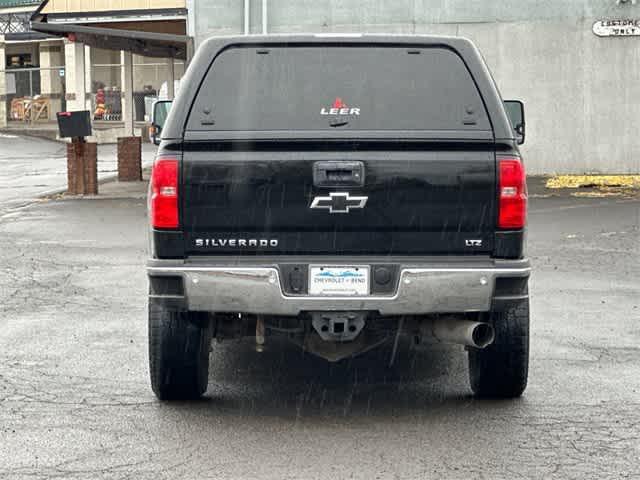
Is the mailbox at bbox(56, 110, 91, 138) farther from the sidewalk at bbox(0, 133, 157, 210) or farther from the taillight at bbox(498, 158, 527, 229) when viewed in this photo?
the taillight at bbox(498, 158, 527, 229)

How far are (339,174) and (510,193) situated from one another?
83 centimetres

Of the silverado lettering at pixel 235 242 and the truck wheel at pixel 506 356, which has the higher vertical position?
the silverado lettering at pixel 235 242

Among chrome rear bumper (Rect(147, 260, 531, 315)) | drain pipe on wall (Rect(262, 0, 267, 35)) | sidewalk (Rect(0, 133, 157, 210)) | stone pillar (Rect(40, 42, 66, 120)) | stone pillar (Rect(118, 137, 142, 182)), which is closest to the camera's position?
chrome rear bumper (Rect(147, 260, 531, 315))

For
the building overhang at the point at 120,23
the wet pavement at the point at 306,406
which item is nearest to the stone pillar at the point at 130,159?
the building overhang at the point at 120,23

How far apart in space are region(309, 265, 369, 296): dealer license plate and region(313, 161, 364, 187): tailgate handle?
1.32 ft

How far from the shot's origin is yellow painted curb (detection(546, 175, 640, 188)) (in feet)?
72.4

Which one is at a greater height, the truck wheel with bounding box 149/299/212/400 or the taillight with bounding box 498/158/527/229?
the taillight with bounding box 498/158/527/229

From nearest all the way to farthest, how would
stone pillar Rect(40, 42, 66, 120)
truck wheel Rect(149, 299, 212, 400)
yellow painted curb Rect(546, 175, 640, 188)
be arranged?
1. truck wheel Rect(149, 299, 212, 400)
2. yellow painted curb Rect(546, 175, 640, 188)
3. stone pillar Rect(40, 42, 66, 120)

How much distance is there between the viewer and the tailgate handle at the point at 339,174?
6.67m

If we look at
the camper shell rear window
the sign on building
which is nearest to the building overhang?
the sign on building

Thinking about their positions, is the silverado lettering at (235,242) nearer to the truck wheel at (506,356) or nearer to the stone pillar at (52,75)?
the truck wheel at (506,356)

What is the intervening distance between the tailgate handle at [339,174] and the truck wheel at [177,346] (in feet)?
3.20

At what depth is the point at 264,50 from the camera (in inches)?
278

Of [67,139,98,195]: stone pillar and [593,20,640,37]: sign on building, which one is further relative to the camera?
[593,20,640,37]: sign on building
